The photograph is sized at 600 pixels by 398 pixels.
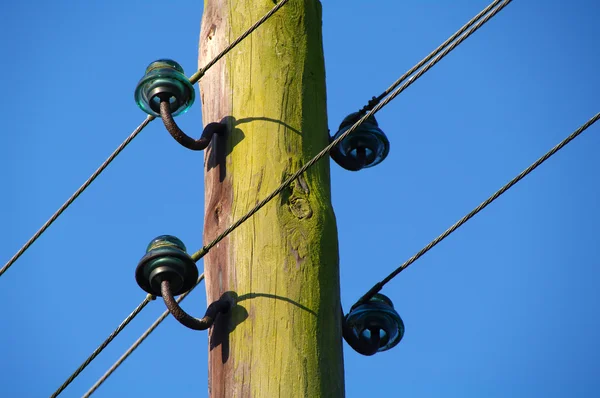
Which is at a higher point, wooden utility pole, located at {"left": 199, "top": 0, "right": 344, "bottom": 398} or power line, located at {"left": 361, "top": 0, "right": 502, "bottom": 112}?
power line, located at {"left": 361, "top": 0, "right": 502, "bottom": 112}

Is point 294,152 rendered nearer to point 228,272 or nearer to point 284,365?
point 228,272

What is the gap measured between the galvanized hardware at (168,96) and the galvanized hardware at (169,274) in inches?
17.5

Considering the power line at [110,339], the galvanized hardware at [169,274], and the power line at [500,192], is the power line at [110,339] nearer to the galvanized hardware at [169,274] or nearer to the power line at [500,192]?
the galvanized hardware at [169,274]

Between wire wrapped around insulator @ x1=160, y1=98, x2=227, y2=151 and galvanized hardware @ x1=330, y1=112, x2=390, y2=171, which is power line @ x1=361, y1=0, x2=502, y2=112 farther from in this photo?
wire wrapped around insulator @ x1=160, y1=98, x2=227, y2=151

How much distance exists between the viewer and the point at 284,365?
2.89 m

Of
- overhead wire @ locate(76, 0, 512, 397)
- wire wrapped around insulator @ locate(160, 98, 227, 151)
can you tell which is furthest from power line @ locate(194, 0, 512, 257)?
wire wrapped around insulator @ locate(160, 98, 227, 151)

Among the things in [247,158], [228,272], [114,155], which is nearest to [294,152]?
[247,158]

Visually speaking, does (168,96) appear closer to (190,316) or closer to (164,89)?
(164,89)

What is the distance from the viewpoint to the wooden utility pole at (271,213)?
2939 millimetres

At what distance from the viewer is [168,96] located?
3.41 m

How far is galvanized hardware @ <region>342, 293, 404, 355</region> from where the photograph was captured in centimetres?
331

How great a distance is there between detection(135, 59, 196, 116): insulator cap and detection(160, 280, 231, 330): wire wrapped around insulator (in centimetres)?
69

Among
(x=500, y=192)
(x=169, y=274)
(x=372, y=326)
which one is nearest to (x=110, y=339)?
(x=169, y=274)

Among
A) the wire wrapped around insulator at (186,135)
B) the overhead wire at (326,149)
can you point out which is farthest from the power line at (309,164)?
the wire wrapped around insulator at (186,135)
